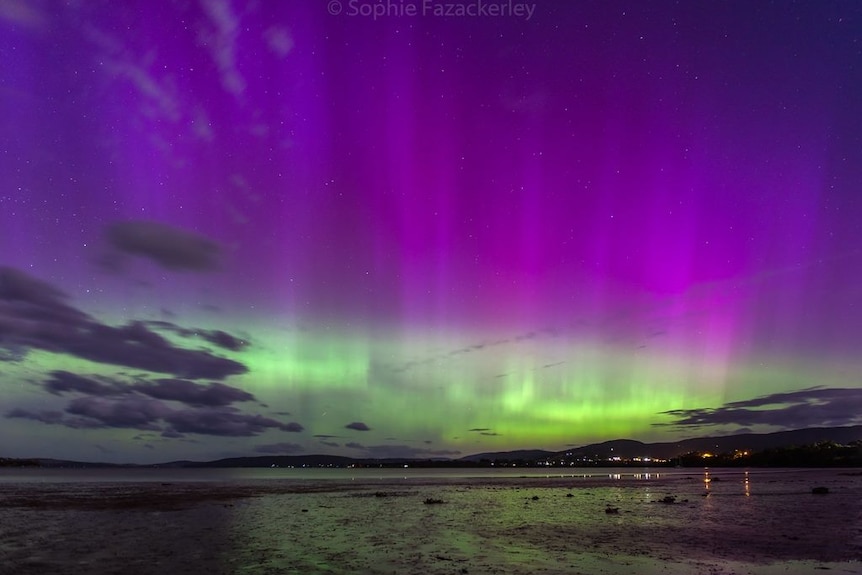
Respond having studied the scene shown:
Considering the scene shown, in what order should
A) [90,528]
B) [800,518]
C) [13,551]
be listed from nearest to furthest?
[13,551] → [90,528] → [800,518]

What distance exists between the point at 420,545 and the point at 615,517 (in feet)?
74.3

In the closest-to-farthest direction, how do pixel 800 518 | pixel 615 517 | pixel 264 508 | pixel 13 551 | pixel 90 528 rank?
pixel 13 551 < pixel 90 528 < pixel 800 518 < pixel 615 517 < pixel 264 508

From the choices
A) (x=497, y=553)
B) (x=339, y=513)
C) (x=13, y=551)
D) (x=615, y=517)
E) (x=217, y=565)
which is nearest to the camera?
(x=217, y=565)

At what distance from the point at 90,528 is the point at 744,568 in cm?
4168

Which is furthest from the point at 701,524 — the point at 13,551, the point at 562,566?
the point at 13,551

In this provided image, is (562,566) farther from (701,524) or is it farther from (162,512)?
(162,512)

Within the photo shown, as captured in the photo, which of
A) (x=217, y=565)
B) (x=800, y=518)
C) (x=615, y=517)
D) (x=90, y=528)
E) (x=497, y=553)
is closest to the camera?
(x=217, y=565)

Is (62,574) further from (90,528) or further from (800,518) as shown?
(800,518)

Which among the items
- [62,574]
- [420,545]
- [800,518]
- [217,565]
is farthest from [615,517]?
[62,574]

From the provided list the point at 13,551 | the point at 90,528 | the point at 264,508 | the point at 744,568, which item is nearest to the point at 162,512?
the point at 264,508

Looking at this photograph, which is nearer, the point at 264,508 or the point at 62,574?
the point at 62,574

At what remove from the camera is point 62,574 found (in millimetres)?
25016

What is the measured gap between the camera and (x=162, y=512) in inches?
2173

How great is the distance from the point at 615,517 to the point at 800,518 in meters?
13.6
